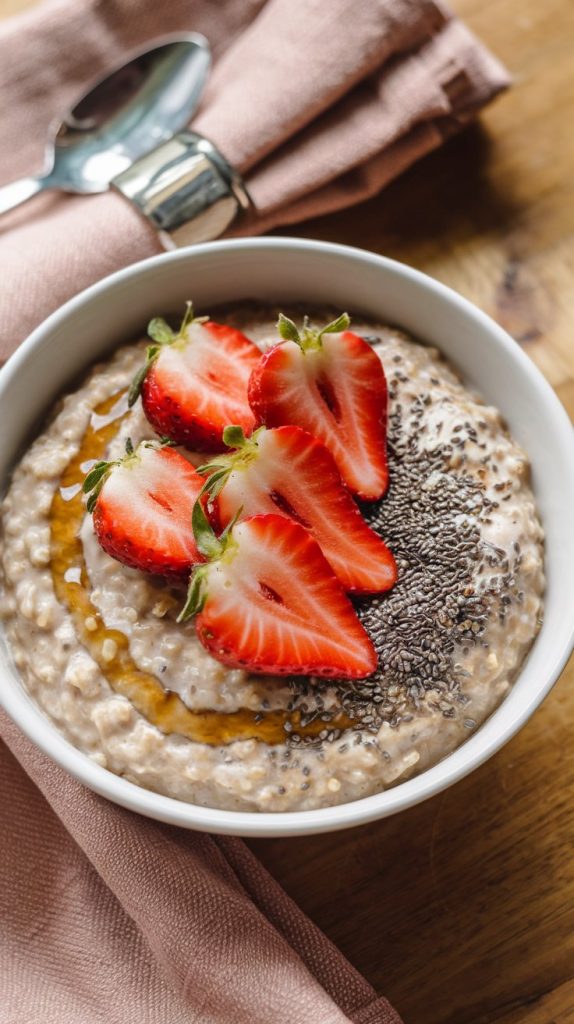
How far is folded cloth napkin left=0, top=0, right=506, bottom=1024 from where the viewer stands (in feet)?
7.73

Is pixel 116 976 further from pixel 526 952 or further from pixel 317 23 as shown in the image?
pixel 317 23

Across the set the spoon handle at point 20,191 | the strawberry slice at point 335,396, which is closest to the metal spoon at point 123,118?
the spoon handle at point 20,191

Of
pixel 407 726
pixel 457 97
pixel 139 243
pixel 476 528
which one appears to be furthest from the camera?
pixel 457 97

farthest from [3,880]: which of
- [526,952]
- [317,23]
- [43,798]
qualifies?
[317,23]

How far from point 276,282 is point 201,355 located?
1.25 feet

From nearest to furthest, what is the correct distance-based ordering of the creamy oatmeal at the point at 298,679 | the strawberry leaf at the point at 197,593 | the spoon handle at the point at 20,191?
the strawberry leaf at the point at 197,593, the creamy oatmeal at the point at 298,679, the spoon handle at the point at 20,191

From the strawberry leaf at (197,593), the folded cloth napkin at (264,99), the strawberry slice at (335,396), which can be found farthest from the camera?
the folded cloth napkin at (264,99)

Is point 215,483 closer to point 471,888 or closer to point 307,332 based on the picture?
point 307,332

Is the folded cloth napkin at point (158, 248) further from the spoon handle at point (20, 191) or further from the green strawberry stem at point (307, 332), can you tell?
the green strawberry stem at point (307, 332)

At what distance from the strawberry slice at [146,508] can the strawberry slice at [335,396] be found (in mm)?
245

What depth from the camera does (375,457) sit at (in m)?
2.40

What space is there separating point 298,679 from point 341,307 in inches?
39.4

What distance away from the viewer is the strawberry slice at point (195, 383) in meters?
2.36

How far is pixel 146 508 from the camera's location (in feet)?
7.32
